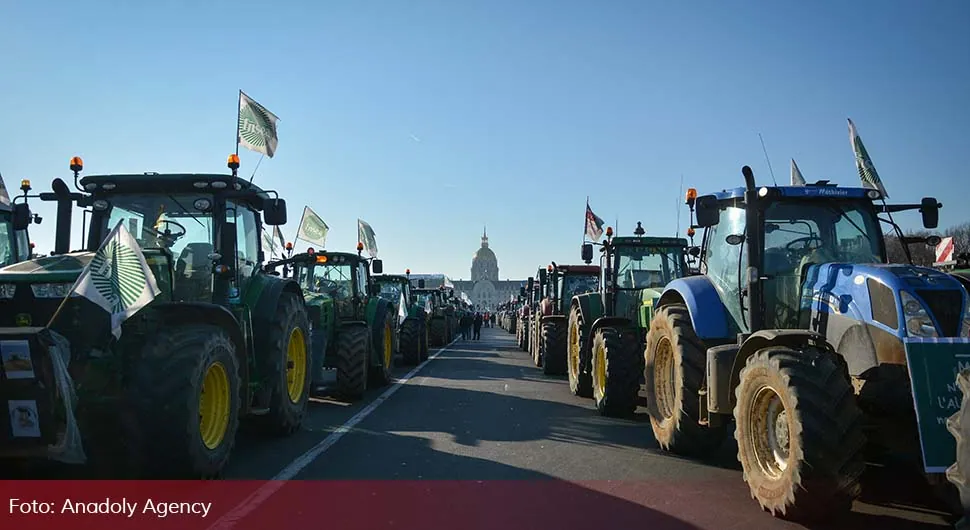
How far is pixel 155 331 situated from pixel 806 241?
18.0 ft

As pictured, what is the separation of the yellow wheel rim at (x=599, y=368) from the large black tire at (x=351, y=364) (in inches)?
137

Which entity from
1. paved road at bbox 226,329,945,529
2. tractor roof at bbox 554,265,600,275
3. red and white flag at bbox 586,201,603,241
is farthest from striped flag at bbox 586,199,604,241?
paved road at bbox 226,329,945,529

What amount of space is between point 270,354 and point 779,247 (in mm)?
4997

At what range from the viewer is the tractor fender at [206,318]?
588 cm

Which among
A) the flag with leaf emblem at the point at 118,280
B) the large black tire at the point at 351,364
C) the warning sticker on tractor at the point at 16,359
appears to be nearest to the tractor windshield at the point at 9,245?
the large black tire at the point at 351,364

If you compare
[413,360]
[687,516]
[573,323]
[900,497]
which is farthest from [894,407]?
[413,360]

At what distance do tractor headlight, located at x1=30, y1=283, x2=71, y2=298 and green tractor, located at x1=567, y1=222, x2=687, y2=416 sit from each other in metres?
6.22

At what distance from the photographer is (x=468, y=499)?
17.7 feet

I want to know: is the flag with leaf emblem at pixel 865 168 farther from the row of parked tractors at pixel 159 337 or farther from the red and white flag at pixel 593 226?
the red and white flag at pixel 593 226

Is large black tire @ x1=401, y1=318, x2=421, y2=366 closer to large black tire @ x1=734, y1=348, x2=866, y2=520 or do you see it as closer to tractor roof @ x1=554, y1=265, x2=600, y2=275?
tractor roof @ x1=554, y1=265, x2=600, y2=275

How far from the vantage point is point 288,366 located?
27.2 ft

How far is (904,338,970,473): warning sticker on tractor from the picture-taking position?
4.14 meters

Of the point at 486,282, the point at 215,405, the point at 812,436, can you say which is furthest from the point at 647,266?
the point at 486,282

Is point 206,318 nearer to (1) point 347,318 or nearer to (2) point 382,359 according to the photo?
(2) point 382,359
